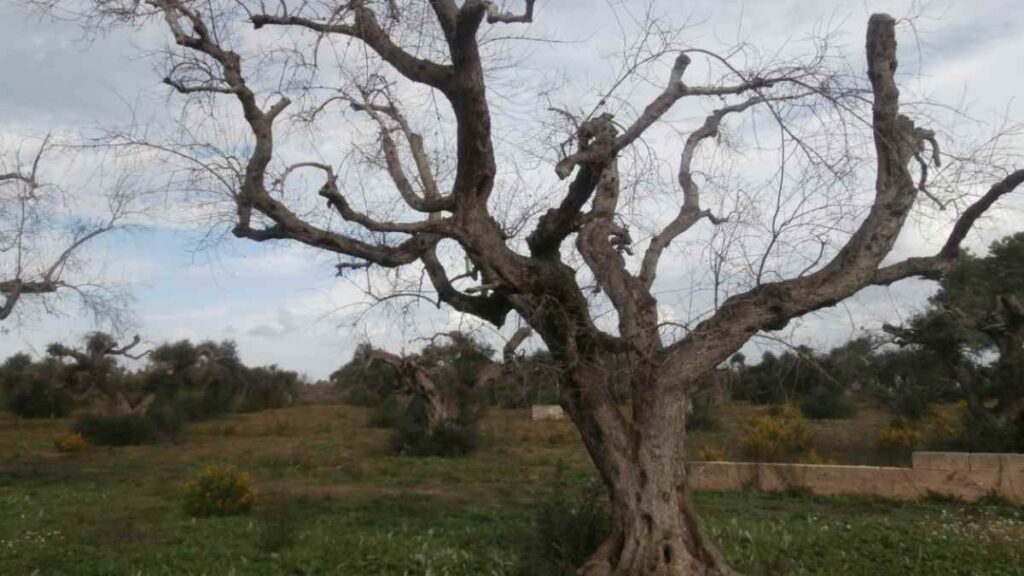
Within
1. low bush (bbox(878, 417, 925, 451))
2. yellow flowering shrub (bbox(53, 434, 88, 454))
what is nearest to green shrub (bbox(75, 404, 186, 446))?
yellow flowering shrub (bbox(53, 434, 88, 454))

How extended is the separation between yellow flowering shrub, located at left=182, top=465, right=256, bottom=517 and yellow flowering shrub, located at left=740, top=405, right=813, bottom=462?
29.6ft

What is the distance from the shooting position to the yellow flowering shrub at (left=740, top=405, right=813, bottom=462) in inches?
805

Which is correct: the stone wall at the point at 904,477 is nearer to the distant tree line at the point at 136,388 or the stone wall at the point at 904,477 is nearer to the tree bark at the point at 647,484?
the tree bark at the point at 647,484

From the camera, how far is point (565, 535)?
9.28m

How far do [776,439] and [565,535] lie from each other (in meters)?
13.6

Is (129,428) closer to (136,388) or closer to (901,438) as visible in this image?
(136,388)

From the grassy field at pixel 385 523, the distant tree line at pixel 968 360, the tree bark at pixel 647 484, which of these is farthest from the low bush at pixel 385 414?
the tree bark at pixel 647 484

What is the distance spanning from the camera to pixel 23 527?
1419 cm

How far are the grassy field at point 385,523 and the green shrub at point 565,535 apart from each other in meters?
0.33

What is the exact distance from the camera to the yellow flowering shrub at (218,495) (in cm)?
1562

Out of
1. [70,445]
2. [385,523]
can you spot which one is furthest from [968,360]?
[70,445]

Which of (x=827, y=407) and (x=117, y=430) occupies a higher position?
(x=827, y=407)

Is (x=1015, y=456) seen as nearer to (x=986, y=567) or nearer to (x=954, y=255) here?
(x=986, y=567)

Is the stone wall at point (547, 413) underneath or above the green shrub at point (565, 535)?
above
